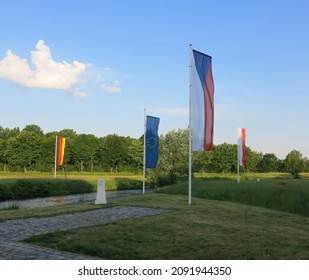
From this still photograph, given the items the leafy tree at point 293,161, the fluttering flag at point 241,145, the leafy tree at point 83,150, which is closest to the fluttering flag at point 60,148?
the fluttering flag at point 241,145

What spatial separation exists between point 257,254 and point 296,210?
1381cm

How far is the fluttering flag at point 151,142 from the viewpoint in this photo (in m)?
26.8

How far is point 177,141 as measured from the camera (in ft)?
184

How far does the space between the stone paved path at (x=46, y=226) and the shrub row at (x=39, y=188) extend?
1998 cm

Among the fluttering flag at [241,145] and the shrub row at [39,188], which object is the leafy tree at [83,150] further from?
the fluttering flag at [241,145]

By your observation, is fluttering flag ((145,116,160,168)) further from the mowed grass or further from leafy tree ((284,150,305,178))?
leafy tree ((284,150,305,178))

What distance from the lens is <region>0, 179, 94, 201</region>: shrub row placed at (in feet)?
110

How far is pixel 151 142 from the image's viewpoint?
27.0m

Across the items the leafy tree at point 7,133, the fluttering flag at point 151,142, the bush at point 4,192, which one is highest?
the leafy tree at point 7,133

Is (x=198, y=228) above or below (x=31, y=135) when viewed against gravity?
below

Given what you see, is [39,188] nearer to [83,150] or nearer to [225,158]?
[83,150]

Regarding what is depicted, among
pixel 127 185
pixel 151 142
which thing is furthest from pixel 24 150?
pixel 151 142
